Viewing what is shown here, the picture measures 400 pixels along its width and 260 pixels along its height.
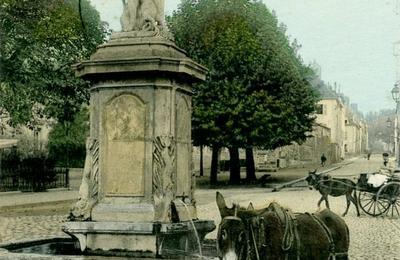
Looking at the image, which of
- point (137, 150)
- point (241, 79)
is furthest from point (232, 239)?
point (241, 79)

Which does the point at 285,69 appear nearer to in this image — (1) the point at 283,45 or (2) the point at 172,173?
(1) the point at 283,45

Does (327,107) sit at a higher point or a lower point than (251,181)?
higher

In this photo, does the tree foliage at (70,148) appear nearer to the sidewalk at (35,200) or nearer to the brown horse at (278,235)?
the sidewalk at (35,200)

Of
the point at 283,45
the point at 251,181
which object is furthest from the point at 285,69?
the point at 251,181

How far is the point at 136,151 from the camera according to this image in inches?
324

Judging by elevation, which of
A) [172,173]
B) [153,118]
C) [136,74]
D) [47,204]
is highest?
[136,74]

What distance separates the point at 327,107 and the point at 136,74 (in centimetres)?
10579

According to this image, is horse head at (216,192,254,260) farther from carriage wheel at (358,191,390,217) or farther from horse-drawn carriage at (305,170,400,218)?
carriage wheel at (358,191,390,217)

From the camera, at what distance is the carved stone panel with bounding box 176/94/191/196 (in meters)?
8.54

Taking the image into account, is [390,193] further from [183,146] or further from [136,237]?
[136,237]

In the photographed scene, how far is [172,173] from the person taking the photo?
26.7 ft

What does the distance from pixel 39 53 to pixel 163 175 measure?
22386 millimetres

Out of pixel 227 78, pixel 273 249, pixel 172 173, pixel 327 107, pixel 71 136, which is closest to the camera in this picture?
pixel 273 249

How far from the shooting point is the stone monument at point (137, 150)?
798 cm
